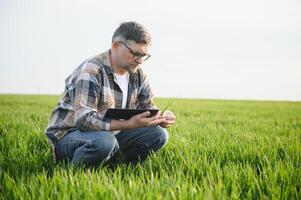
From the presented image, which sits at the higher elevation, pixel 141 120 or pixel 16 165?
pixel 141 120

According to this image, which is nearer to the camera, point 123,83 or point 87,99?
point 87,99

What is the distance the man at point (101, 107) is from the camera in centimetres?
328

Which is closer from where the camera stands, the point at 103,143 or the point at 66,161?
the point at 103,143

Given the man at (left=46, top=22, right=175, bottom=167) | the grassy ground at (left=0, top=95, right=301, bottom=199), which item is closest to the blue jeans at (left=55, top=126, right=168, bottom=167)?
the man at (left=46, top=22, right=175, bottom=167)

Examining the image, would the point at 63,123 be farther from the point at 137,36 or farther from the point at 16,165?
the point at 137,36

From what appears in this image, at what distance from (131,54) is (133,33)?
0.21 m

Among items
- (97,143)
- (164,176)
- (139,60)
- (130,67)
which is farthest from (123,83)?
(164,176)

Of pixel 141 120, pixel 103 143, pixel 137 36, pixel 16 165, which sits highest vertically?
pixel 137 36

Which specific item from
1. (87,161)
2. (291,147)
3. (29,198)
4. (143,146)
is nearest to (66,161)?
(87,161)

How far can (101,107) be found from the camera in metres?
3.55

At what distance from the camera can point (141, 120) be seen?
10.7ft

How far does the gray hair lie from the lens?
3424mm

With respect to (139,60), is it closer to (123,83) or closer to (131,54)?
(131,54)

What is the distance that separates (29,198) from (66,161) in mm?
1273
